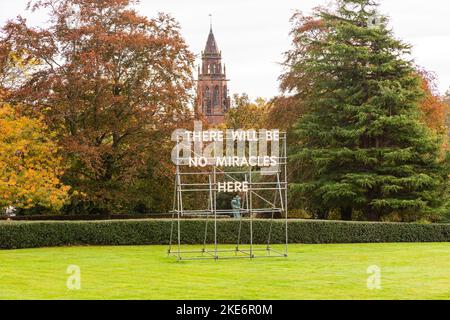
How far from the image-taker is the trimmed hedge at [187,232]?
29422 millimetres

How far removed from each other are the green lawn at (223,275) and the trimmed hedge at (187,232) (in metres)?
Answer: 1.83

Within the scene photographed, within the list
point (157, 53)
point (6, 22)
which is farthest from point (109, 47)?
point (6, 22)

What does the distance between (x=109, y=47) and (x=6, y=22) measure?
501 centimetres

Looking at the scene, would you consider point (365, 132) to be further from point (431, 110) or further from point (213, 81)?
point (213, 81)

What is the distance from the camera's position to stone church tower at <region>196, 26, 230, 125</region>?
116 m

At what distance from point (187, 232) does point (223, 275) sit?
12337mm

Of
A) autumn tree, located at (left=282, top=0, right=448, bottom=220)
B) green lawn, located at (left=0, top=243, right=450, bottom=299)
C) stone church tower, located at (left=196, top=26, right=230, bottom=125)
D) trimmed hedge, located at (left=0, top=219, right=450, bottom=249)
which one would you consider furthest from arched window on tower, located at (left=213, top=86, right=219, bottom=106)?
green lawn, located at (left=0, top=243, right=450, bottom=299)

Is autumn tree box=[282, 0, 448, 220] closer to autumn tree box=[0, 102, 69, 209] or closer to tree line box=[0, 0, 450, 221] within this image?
tree line box=[0, 0, 450, 221]

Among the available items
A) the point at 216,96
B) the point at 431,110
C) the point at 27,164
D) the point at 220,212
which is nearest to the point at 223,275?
the point at 220,212

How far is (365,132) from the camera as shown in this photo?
38.0 m

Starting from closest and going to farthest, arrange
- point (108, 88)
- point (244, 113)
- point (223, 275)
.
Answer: point (223, 275), point (108, 88), point (244, 113)

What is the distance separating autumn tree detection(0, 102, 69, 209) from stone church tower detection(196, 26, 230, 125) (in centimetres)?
8106

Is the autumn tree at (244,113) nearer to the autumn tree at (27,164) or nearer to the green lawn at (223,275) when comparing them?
the autumn tree at (27,164)

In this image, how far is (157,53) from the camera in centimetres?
3762
